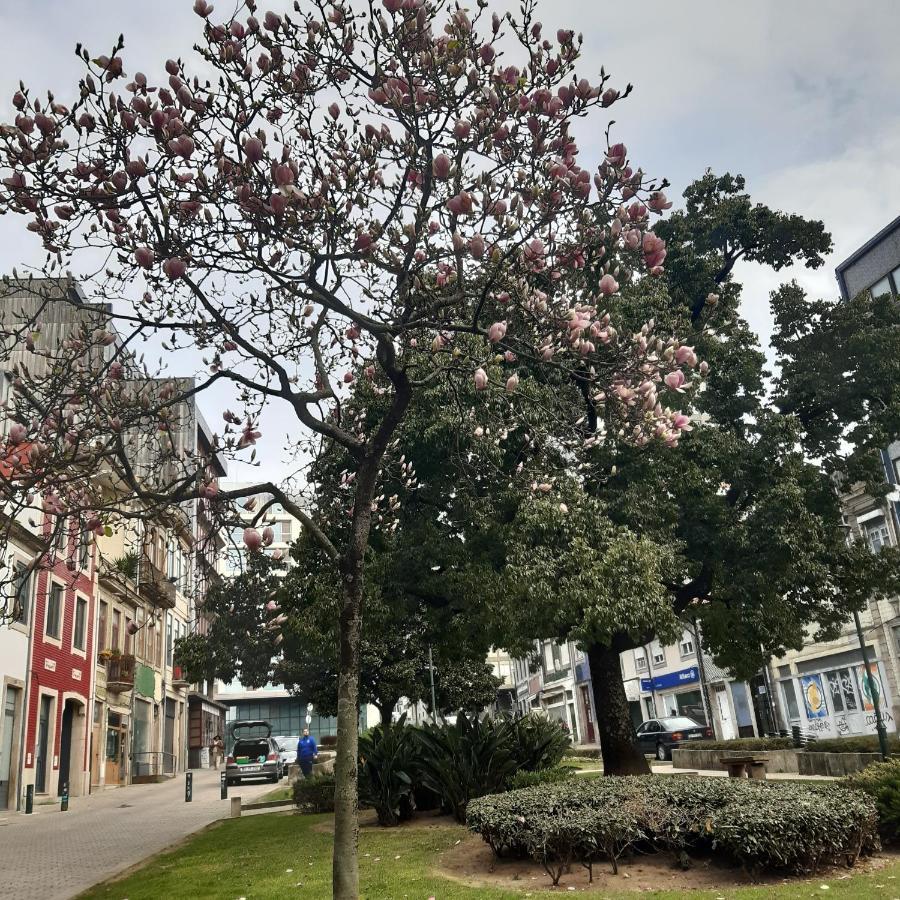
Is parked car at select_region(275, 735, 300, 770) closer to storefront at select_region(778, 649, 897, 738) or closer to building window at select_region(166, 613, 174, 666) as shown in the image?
building window at select_region(166, 613, 174, 666)

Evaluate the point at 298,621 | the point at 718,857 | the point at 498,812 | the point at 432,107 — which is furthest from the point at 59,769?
the point at 432,107

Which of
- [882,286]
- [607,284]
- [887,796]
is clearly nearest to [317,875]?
[887,796]

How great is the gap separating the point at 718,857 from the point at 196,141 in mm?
8346

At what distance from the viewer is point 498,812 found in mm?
9383

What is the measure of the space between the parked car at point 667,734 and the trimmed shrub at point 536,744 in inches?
682

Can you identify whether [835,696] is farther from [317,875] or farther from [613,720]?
[317,875]

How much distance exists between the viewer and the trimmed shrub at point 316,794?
57.7 ft

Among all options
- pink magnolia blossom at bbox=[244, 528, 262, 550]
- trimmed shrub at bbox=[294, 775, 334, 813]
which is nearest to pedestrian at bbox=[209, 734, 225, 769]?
trimmed shrub at bbox=[294, 775, 334, 813]

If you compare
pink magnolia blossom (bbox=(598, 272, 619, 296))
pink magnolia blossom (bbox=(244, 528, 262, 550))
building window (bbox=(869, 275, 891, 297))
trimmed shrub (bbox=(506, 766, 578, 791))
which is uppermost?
building window (bbox=(869, 275, 891, 297))

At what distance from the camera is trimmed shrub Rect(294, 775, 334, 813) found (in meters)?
17.6

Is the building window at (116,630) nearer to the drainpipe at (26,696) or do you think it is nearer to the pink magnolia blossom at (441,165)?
the drainpipe at (26,696)

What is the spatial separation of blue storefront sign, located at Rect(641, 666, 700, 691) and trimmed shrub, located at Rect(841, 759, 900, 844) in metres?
37.4

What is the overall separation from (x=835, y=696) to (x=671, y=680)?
46.6ft

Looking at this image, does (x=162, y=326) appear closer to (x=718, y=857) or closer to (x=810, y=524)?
(x=718, y=857)
